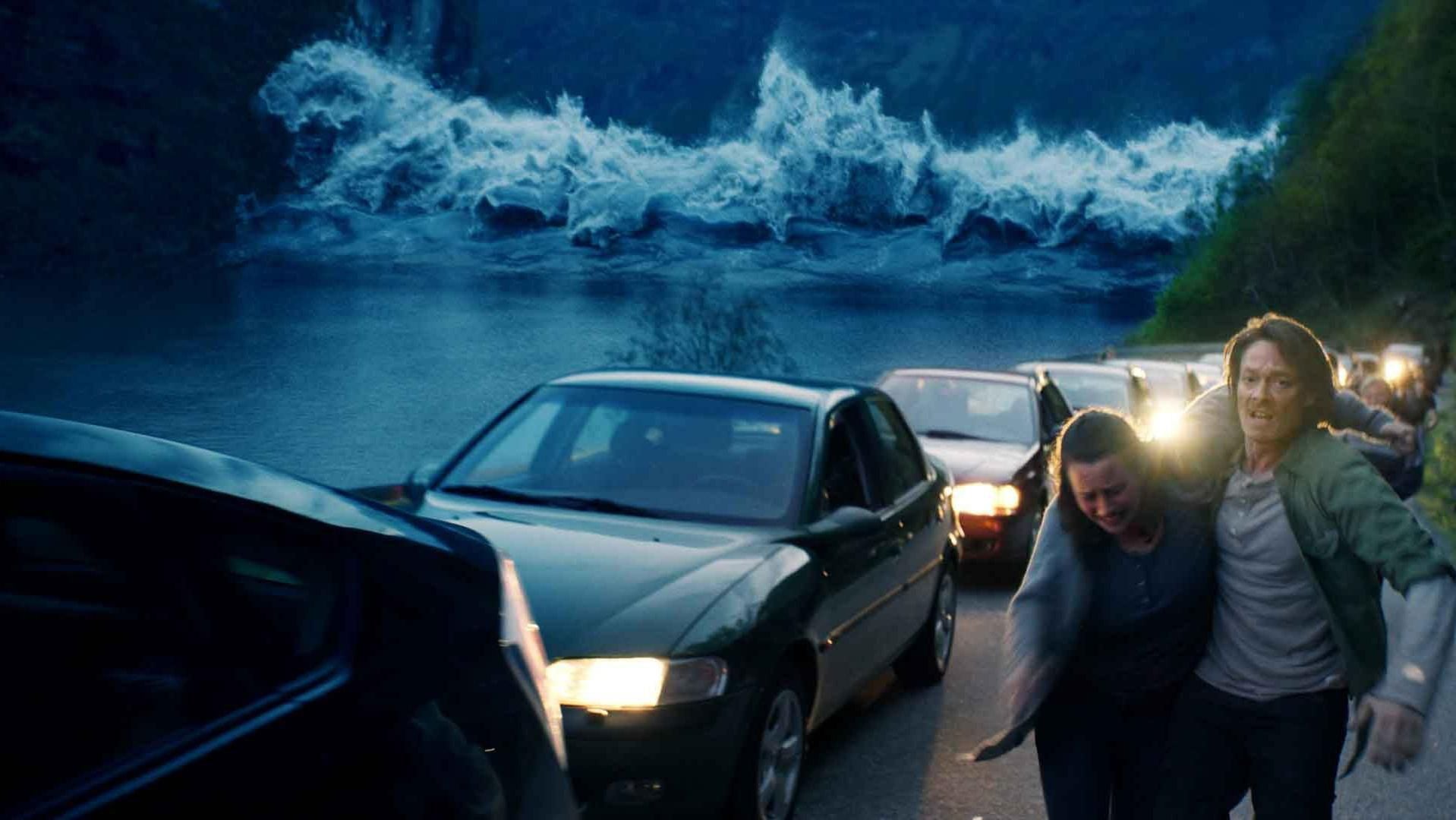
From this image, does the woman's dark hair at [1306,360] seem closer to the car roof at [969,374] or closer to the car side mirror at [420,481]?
the car side mirror at [420,481]

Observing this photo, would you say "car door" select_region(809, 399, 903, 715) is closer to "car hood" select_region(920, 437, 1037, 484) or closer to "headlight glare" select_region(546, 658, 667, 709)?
"headlight glare" select_region(546, 658, 667, 709)

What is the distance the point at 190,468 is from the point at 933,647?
19.1ft

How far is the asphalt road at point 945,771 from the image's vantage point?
18.7ft

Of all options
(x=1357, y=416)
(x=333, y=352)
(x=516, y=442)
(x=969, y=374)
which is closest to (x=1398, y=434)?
(x=1357, y=416)

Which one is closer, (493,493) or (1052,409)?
(493,493)

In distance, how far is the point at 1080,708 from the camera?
356 centimetres

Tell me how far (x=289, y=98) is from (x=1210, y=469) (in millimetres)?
67014

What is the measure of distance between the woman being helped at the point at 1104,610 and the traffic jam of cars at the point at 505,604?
1.03 meters

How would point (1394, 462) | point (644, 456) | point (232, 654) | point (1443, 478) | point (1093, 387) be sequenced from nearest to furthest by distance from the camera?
point (232, 654), point (1394, 462), point (644, 456), point (1443, 478), point (1093, 387)

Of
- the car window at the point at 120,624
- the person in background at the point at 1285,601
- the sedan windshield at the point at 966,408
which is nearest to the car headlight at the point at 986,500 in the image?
the sedan windshield at the point at 966,408

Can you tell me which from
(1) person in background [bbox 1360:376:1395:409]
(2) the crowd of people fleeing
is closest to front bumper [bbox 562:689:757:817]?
(2) the crowd of people fleeing

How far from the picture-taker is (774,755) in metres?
5.04

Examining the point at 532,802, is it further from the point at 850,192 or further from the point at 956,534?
the point at 850,192

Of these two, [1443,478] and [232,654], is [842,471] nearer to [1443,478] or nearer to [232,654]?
[1443,478]
